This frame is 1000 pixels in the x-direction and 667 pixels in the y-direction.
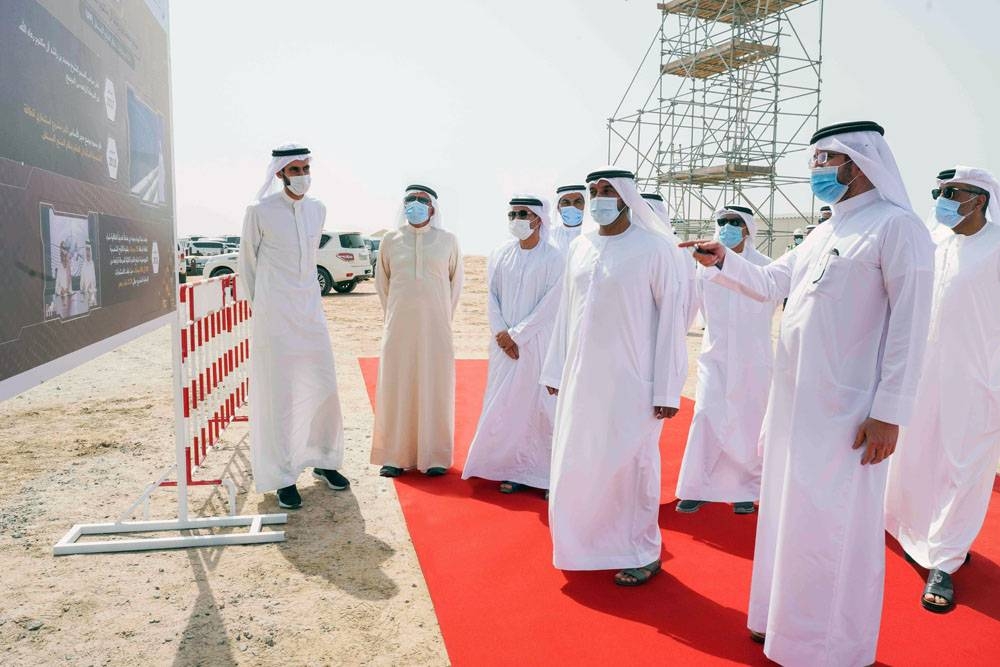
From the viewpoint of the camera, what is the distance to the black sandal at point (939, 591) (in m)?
3.23

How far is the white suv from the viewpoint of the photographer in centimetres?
1923

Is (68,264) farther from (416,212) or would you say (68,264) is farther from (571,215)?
(571,215)

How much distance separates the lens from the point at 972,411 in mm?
3672

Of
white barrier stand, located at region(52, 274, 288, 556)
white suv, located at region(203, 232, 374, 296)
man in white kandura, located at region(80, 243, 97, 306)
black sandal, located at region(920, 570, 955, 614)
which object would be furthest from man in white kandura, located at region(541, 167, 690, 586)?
white suv, located at region(203, 232, 374, 296)

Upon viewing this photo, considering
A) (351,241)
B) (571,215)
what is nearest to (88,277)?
(571,215)

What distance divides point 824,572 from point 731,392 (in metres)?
1.97

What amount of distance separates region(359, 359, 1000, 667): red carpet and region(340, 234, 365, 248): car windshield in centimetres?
1551

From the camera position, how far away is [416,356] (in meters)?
5.17

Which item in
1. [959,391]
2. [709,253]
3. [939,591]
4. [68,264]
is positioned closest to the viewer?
[68,264]

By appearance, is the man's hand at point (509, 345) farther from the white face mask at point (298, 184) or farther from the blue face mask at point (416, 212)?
the white face mask at point (298, 184)

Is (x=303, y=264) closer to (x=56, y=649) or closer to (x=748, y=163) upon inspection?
(x=56, y=649)

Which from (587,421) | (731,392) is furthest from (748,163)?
(587,421)

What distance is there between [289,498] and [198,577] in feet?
3.10

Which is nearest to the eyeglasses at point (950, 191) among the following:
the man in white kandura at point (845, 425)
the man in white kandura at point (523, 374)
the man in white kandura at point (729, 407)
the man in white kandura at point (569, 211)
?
the man in white kandura at point (729, 407)
